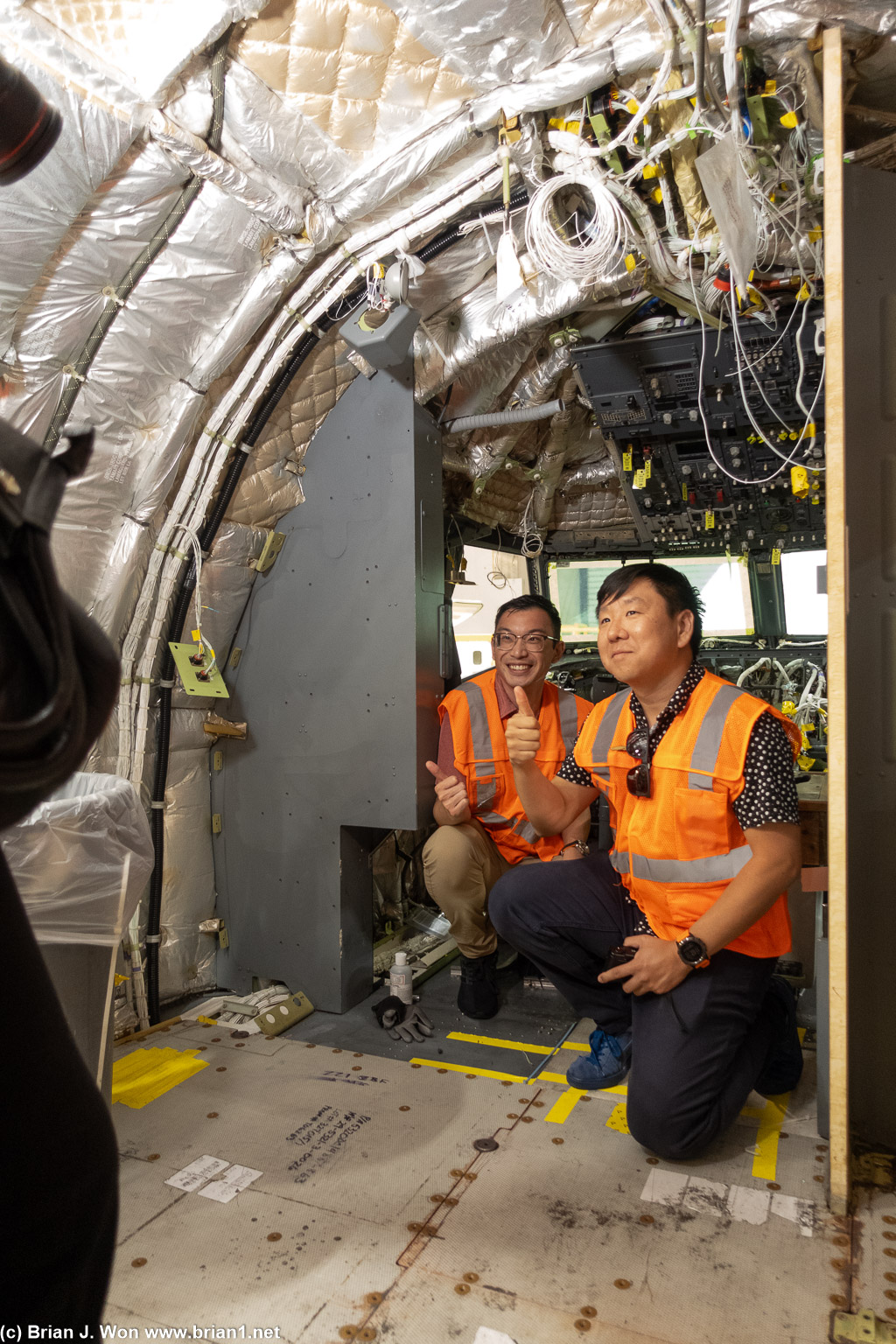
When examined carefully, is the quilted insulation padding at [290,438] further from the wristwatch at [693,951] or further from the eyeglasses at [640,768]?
the wristwatch at [693,951]

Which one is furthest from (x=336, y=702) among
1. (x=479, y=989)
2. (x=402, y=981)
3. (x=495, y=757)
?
(x=479, y=989)

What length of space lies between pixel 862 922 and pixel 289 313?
98.0 inches

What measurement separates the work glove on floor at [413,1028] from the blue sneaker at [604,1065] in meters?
0.56

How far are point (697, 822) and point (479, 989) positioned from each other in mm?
1201

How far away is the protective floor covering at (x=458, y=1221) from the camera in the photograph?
4.80ft

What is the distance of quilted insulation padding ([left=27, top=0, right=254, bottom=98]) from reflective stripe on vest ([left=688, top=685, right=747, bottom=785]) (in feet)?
6.78

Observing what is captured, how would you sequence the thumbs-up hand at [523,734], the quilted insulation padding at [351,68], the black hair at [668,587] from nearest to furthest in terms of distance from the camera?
the quilted insulation padding at [351,68]
the black hair at [668,587]
the thumbs-up hand at [523,734]

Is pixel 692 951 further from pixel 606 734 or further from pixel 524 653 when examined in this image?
pixel 524 653

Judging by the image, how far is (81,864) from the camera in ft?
5.72

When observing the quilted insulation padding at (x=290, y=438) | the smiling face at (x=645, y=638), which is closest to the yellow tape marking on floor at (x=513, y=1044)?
the smiling face at (x=645, y=638)

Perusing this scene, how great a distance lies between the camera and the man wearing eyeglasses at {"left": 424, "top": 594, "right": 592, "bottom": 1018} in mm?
2895

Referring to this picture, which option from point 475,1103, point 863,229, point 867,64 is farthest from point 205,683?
point 867,64

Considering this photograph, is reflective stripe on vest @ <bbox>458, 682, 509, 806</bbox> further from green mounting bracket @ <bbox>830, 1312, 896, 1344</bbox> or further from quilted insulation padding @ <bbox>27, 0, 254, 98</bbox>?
quilted insulation padding @ <bbox>27, 0, 254, 98</bbox>

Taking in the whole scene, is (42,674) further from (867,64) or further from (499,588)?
(499,588)
